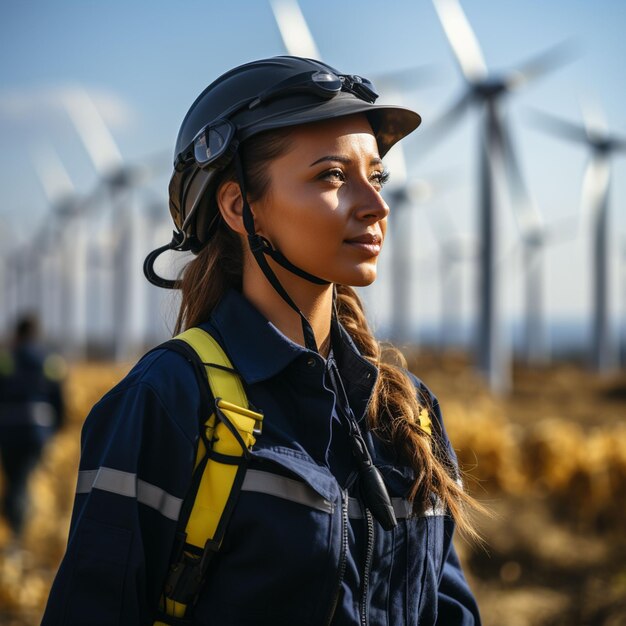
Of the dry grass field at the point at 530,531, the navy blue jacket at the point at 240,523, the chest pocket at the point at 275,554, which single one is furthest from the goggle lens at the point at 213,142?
the dry grass field at the point at 530,531

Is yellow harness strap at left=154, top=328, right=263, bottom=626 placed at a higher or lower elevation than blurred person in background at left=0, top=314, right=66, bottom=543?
higher

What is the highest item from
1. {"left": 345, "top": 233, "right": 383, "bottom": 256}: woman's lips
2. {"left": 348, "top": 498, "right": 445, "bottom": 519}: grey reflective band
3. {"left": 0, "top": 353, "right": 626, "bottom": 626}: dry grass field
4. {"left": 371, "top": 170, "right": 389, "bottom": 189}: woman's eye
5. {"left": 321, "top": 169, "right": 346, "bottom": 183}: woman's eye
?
{"left": 321, "top": 169, "right": 346, "bottom": 183}: woman's eye

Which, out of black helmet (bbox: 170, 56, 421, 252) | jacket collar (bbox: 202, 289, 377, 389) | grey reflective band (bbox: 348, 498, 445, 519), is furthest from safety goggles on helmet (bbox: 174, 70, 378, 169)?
grey reflective band (bbox: 348, 498, 445, 519)

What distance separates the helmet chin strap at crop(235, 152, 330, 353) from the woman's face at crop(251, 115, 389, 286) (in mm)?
25

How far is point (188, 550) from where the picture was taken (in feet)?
5.99

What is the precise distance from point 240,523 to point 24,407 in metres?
7.28

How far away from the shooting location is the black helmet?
6.90ft

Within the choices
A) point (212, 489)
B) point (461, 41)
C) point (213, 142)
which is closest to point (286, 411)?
point (212, 489)

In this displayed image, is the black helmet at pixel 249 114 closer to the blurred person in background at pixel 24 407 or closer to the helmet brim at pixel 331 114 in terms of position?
the helmet brim at pixel 331 114

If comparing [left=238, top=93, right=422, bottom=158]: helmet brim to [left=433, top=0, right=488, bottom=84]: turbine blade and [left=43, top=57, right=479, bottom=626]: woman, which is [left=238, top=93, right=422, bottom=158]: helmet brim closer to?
[left=43, top=57, right=479, bottom=626]: woman

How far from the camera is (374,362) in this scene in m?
2.30

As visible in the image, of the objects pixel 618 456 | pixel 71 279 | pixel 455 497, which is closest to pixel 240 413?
pixel 455 497

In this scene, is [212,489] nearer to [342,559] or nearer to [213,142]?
[342,559]

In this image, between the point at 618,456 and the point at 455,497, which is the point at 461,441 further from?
the point at 455,497
